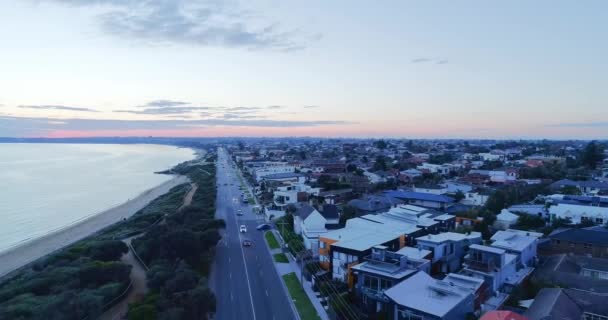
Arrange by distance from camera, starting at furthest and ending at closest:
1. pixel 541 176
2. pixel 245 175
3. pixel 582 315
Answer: pixel 245 175, pixel 541 176, pixel 582 315

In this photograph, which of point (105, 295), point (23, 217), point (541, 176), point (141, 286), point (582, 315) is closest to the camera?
point (582, 315)

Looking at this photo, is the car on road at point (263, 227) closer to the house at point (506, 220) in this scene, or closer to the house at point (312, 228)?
the house at point (312, 228)

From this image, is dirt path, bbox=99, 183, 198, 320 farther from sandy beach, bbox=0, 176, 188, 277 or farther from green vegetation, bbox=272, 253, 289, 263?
sandy beach, bbox=0, 176, 188, 277

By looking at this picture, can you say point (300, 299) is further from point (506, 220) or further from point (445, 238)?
point (506, 220)

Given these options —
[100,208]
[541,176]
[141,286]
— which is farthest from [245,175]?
[141,286]

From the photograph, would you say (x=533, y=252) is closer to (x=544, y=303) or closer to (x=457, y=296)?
(x=544, y=303)

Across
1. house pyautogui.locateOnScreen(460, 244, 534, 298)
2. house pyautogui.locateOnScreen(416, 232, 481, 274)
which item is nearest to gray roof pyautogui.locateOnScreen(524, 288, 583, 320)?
house pyautogui.locateOnScreen(460, 244, 534, 298)
